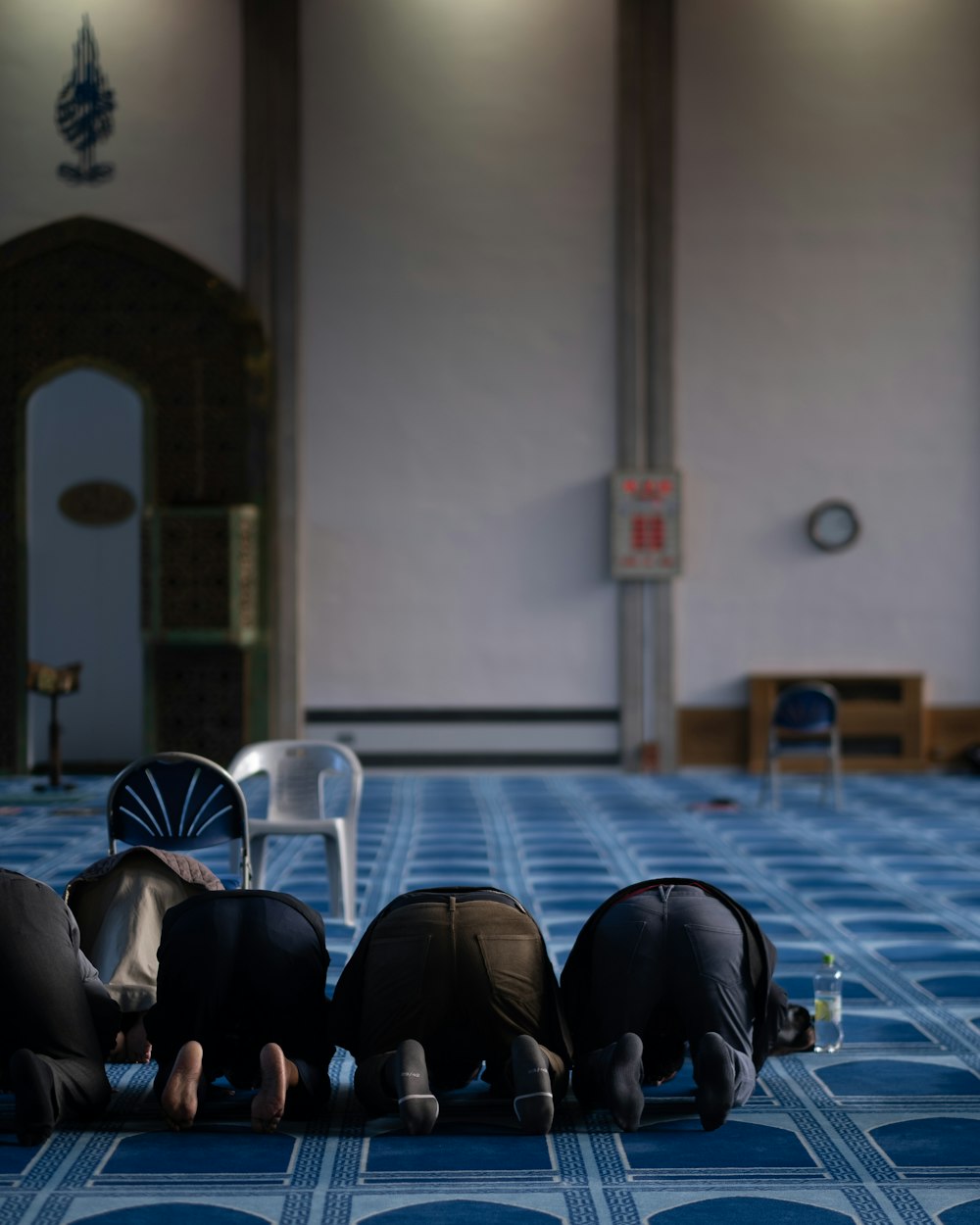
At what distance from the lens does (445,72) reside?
923cm

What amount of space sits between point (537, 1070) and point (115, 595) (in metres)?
8.12

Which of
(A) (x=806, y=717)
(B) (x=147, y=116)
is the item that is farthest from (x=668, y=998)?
(B) (x=147, y=116)

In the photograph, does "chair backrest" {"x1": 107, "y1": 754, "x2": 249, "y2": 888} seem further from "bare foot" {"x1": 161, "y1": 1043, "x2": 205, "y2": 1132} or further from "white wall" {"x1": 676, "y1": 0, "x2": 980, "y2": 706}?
"white wall" {"x1": 676, "y1": 0, "x2": 980, "y2": 706}

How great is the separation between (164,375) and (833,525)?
14.5ft

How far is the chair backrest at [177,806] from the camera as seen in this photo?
13.2ft

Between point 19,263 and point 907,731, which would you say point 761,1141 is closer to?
point 907,731

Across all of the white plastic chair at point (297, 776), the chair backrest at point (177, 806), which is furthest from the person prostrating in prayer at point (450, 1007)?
the white plastic chair at point (297, 776)

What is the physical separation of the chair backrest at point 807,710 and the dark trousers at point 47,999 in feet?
18.0

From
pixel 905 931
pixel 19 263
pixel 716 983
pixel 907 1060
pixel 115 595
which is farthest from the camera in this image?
pixel 115 595

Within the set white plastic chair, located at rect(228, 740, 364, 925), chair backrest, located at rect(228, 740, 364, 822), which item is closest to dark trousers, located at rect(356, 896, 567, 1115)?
white plastic chair, located at rect(228, 740, 364, 925)

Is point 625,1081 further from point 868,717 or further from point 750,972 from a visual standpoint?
point 868,717

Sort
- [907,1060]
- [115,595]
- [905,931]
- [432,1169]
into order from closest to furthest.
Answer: [432,1169]
[907,1060]
[905,931]
[115,595]

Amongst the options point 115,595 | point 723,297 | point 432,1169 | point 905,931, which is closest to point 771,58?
point 723,297

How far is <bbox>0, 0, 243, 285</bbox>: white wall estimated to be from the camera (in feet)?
29.8
